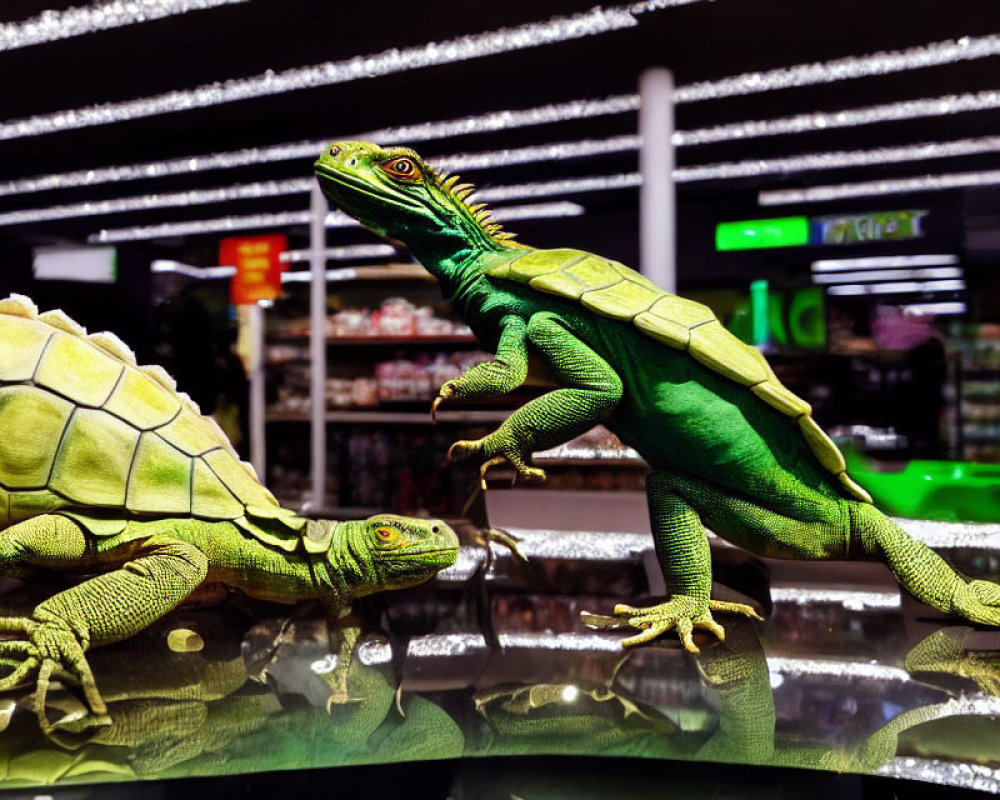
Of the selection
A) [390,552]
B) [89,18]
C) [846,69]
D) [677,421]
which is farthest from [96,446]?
[846,69]

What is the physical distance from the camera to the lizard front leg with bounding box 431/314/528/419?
94 cm

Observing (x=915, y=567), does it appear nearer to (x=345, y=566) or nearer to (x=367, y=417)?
(x=345, y=566)

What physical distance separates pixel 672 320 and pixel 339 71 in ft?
5.80

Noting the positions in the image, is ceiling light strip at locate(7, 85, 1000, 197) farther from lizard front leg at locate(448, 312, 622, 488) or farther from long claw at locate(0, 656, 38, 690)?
long claw at locate(0, 656, 38, 690)

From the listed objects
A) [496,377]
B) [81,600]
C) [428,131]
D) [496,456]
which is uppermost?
[428,131]

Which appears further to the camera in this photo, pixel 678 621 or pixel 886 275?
pixel 886 275

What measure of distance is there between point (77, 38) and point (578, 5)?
1.45 metres

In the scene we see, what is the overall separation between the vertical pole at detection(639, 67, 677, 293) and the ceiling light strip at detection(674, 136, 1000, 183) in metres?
0.13

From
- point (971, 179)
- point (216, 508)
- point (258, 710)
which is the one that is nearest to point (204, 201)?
point (216, 508)

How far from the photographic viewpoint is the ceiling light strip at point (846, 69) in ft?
7.09

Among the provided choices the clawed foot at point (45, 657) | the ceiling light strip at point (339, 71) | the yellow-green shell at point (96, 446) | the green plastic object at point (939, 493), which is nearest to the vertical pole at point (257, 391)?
the ceiling light strip at point (339, 71)

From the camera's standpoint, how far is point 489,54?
87.6 inches

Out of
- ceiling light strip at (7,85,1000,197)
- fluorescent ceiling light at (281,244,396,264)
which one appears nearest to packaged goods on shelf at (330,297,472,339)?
fluorescent ceiling light at (281,244,396,264)

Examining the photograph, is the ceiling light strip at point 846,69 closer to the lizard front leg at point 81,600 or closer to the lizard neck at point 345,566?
the lizard neck at point 345,566
